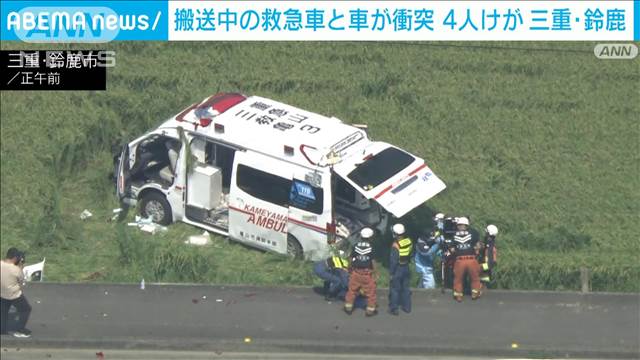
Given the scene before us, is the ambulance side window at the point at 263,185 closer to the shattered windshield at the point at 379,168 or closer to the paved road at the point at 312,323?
the shattered windshield at the point at 379,168

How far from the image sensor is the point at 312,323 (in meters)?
18.5

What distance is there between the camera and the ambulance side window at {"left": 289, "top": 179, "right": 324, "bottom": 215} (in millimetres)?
20188

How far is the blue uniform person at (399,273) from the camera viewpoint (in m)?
18.6

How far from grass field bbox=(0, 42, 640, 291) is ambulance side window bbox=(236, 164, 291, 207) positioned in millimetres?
1050

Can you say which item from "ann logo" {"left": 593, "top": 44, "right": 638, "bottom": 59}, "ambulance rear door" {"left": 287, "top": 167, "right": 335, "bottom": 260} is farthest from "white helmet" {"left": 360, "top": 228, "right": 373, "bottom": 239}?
"ann logo" {"left": 593, "top": 44, "right": 638, "bottom": 59}

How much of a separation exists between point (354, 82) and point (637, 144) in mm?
6003

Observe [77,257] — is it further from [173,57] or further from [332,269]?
[173,57]

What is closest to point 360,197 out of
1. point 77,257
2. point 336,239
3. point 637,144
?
point 336,239

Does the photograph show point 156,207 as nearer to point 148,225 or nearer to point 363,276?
point 148,225

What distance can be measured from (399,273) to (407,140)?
20.8ft

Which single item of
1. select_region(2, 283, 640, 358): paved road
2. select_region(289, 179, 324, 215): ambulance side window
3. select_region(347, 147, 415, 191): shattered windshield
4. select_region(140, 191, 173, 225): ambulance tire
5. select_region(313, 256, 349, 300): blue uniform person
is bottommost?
select_region(2, 283, 640, 358): paved road

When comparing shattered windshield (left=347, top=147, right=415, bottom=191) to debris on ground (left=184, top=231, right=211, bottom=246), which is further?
debris on ground (left=184, top=231, right=211, bottom=246)

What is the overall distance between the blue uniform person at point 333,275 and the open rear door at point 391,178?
126cm

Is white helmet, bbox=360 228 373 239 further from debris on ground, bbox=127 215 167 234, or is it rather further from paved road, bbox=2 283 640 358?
debris on ground, bbox=127 215 167 234
